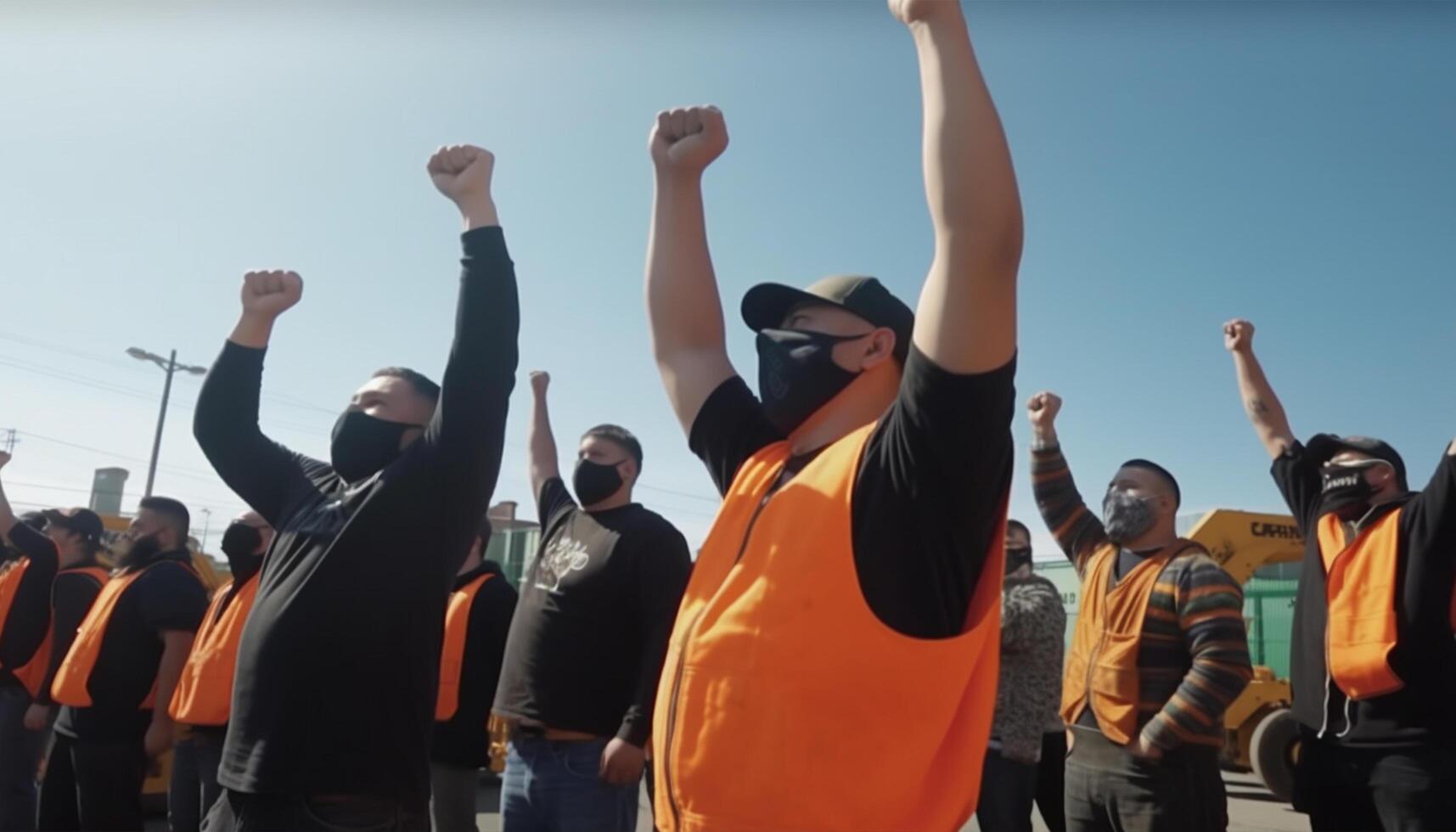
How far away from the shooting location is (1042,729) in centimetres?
519

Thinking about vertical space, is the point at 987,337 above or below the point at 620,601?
above

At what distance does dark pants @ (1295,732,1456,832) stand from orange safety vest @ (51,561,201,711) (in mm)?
5349

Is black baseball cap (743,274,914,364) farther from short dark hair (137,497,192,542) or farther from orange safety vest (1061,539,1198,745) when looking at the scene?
short dark hair (137,497,192,542)

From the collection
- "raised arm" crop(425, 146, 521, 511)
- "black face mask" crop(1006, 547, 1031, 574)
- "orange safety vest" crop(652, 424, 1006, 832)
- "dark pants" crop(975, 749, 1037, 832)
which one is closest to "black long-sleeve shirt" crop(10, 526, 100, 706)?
"raised arm" crop(425, 146, 521, 511)

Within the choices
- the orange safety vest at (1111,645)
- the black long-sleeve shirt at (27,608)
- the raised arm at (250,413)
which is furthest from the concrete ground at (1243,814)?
the raised arm at (250,413)

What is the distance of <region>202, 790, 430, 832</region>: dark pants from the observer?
2.56 meters

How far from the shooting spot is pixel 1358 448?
4301 mm

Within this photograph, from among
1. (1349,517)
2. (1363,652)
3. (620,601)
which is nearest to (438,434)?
(620,601)

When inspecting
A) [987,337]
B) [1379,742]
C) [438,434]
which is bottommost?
[1379,742]

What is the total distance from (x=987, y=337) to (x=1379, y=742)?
3.11 m

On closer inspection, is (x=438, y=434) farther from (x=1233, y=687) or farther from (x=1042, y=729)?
(x=1042, y=729)

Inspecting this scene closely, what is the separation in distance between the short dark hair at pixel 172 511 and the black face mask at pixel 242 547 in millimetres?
395

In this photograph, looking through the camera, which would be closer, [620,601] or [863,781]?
[863,781]

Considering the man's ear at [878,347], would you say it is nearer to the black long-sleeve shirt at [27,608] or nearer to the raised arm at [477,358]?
the raised arm at [477,358]
